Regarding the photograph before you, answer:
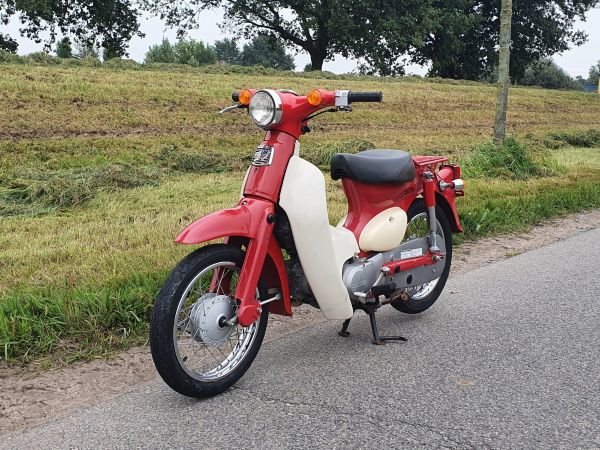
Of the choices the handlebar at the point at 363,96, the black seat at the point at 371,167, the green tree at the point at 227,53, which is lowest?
the black seat at the point at 371,167

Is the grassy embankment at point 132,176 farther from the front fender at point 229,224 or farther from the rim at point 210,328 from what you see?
the front fender at point 229,224

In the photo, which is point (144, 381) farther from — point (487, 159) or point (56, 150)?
point (487, 159)

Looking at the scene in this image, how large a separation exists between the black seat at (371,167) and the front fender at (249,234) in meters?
0.75

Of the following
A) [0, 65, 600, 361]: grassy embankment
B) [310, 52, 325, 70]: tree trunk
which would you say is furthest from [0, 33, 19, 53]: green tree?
[0, 65, 600, 361]: grassy embankment

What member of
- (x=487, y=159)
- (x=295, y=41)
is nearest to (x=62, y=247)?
(x=487, y=159)

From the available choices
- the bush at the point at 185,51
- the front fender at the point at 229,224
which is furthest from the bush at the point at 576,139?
the bush at the point at 185,51

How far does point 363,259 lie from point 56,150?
23.5 feet

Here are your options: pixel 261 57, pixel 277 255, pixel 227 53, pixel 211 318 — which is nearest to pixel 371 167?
pixel 277 255

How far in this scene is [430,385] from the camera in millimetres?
3490

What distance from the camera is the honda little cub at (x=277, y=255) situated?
3.29 meters

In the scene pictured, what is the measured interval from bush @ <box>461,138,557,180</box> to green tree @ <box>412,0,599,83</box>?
31.4 metres

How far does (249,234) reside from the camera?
3.43 metres

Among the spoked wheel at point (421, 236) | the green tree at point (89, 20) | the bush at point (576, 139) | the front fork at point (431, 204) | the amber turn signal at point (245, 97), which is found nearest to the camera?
the amber turn signal at point (245, 97)

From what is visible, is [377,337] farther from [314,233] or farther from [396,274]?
[314,233]
